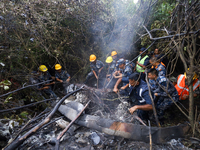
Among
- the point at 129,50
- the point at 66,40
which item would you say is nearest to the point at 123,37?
the point at 129,50

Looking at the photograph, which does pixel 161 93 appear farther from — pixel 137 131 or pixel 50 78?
pixel 50 78

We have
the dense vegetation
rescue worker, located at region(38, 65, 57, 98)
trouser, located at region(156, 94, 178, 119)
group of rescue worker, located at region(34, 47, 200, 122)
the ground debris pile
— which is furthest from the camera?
rescue worker, located at region(38, 65, 57, 98)

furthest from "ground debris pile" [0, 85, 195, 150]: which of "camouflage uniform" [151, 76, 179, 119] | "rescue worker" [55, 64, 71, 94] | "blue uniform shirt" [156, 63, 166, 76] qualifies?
Answer: "rescue worker" [55, 64, 71, 94]

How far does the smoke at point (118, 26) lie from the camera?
20.4 feet

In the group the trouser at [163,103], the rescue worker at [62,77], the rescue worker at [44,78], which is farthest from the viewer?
the rescue worker at [62,77]

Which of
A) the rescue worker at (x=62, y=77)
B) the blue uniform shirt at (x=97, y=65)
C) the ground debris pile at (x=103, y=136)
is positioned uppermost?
the blue uniform shirt at (x=97, y=65)

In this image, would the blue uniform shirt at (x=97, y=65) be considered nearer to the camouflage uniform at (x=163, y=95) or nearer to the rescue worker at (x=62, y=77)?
the rescue worker at (x=62, y=77)

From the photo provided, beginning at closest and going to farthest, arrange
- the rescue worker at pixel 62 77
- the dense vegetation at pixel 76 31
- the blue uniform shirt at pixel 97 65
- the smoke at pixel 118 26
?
the dense vegetation at pixel 76 31 < the rescue worker at pixel 62 77 < the blue uniform shirt at pixel 97 65 < the smoke at pixel 118 26

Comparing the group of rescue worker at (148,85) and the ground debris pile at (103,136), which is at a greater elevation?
the group of rescue worker at (148,85)

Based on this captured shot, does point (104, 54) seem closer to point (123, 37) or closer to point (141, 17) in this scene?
point (123, 37)

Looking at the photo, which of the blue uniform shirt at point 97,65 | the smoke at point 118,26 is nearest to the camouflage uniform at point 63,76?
the blue uniform shirt at point 97,65

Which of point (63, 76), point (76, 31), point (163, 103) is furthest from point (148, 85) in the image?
point (76, 31)

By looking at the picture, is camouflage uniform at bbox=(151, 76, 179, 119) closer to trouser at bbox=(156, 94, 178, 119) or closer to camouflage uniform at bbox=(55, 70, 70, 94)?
trouser at bbox=(156, 94, 178, 119)

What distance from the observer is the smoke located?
622cm
